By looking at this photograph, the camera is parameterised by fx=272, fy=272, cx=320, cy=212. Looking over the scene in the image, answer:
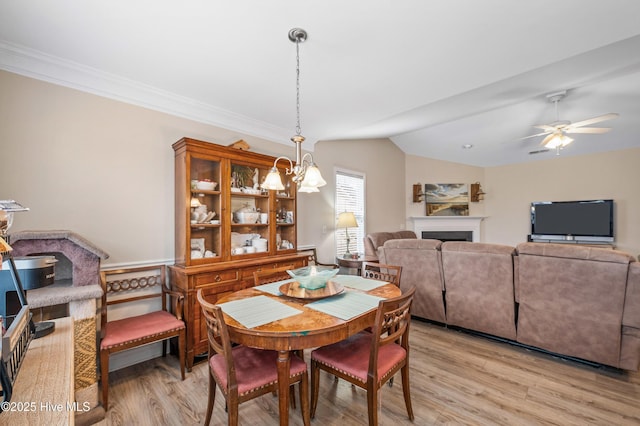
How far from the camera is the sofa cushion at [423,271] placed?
10.2 feet

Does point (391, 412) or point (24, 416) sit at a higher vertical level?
point (24, 416)

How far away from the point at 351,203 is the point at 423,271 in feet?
7.55

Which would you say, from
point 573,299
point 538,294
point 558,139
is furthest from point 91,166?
point 558,139

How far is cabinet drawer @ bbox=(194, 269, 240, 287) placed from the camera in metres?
2.48

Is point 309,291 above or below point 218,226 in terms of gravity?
below

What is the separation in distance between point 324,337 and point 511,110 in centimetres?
471

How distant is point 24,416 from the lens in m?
0.73

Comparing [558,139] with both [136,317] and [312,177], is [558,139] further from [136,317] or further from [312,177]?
[136,317]

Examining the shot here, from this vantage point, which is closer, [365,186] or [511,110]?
[511,110]

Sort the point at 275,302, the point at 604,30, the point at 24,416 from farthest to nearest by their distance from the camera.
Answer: the point at 604,30, the point at 275,302, the point at 24,416

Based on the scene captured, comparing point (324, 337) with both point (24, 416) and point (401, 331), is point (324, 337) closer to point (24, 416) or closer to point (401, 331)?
point (401, 331)

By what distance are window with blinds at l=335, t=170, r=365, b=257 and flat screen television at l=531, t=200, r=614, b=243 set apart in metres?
4.04

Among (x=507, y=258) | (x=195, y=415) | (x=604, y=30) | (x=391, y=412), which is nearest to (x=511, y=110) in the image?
(x=604, y=30)

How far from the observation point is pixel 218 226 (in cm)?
283
